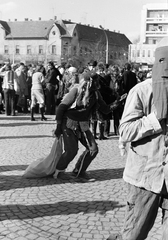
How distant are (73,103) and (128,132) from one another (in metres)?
2.97

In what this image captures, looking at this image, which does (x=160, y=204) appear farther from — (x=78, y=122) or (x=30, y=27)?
(x=30, y=27)

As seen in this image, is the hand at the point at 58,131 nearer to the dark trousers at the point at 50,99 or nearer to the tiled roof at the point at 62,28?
the dark trousers at the point at 50,99

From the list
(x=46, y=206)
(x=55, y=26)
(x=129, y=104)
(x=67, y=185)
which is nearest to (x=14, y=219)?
(x=46, y=206)

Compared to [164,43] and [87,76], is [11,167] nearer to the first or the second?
[87,76]

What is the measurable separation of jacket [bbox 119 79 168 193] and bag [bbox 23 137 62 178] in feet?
10.4

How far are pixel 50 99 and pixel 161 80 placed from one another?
12.6m

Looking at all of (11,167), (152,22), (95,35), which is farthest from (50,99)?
(152,22)

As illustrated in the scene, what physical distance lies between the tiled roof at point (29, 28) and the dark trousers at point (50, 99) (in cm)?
8942

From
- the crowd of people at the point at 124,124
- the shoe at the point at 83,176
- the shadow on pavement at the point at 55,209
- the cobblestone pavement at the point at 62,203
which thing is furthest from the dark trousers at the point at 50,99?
the shadow on pavement at the point at 55,209

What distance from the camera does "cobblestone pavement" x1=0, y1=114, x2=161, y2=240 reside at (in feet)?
13.9

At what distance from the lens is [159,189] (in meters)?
2.83

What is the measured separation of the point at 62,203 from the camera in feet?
16.8

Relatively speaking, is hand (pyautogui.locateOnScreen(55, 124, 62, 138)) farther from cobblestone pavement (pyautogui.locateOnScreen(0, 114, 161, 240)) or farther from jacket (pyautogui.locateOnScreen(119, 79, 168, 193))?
jacket (pyautogui.locateOnScreen(119, 79, 168, 193))

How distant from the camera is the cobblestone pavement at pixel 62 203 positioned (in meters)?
4.24
